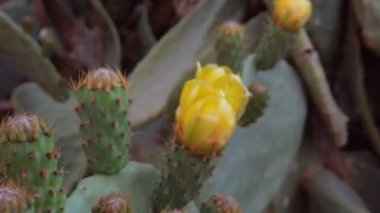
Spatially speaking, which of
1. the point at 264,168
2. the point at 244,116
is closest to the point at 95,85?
the point at 244,116

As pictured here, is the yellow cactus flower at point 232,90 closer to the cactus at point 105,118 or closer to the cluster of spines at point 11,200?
the cactus at point 105,118

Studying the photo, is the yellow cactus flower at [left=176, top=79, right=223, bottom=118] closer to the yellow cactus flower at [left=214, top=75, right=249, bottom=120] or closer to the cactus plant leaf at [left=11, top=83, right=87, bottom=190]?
the yellow cactus flower at [left=214, top=75, right=249, bottom=120]

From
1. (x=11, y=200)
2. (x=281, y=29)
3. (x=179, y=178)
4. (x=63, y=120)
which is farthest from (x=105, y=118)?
(x=63, y=120)

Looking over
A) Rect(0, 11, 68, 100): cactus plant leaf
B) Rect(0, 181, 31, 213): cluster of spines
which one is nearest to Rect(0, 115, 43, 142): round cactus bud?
Rect(0, 181, 31, 213): cluster of spines

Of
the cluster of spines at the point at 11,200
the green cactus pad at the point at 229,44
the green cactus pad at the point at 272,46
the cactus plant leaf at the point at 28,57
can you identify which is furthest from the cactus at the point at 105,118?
the cactus plant leaf at the point at 28,57

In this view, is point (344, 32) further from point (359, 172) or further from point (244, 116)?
point (244, 116)

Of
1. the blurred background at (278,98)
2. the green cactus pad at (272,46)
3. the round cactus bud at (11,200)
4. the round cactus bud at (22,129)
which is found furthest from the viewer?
the blurred background at (278,98)
